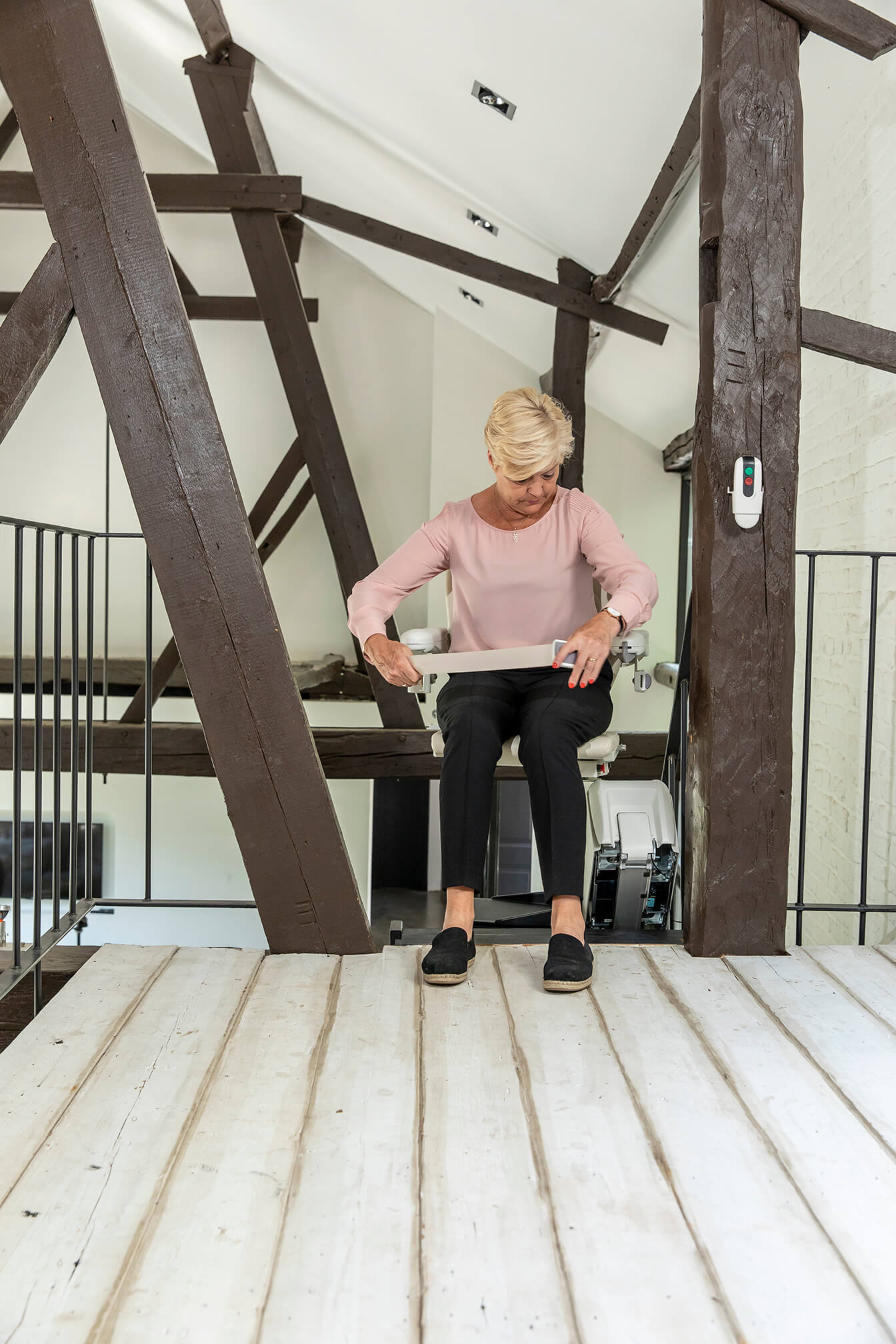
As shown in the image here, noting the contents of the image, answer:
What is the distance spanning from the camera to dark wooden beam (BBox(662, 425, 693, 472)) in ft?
17.9

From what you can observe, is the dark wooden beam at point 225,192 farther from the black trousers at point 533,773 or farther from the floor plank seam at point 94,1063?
the floor plank seam at point 94,1063

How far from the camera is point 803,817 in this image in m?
2.05

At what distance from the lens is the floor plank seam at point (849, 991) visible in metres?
1.65

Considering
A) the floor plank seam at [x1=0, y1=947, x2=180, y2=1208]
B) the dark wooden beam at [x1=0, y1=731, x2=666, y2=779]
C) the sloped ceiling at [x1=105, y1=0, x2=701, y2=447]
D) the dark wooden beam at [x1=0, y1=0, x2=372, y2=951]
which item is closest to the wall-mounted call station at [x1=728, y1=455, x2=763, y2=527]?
the dark wooden beam at [x1=0, y1=0, x2=372, y2=951]

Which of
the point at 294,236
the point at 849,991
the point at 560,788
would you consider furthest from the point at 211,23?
the point at 849,991

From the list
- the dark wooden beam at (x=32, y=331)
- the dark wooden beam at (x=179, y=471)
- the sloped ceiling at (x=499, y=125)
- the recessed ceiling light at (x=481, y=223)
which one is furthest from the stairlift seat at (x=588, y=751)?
the recessed ceiling light at (x=481, y=223)

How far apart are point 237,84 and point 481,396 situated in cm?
221

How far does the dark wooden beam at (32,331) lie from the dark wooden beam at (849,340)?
1386 mm

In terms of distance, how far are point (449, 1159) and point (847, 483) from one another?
2274 mm

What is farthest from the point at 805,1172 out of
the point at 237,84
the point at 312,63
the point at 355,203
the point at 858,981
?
the point at 355,203

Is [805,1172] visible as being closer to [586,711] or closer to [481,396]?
[586,711]

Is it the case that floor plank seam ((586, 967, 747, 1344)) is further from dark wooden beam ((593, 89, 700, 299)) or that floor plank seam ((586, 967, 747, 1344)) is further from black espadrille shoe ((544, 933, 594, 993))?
dark wooden beam ((593, 89, 700, 299))

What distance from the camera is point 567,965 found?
5.74ft

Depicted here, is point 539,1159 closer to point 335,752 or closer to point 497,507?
point 497,507
